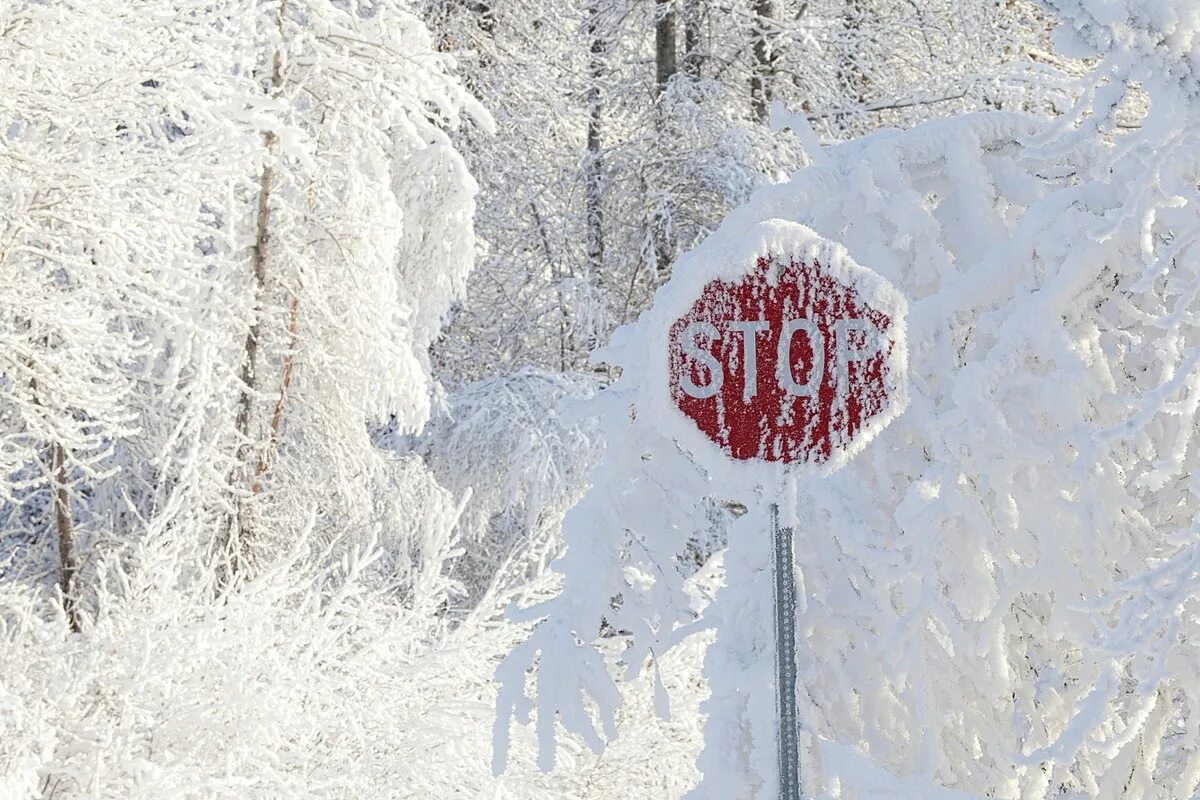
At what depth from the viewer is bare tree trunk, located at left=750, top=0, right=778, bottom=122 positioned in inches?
440

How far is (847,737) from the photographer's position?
3418 millimetres

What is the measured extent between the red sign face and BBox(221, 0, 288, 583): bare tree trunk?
5.11 m

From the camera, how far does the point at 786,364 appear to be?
239 cm

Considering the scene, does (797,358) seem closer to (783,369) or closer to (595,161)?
(783,369)

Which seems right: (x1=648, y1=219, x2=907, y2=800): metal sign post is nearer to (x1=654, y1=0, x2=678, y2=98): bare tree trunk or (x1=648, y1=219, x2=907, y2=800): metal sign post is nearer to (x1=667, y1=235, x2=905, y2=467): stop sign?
(x1=667, y1=235, x2=905, y2=467): stop sign

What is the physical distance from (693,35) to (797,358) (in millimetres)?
9483

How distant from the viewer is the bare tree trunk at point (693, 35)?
1132cm

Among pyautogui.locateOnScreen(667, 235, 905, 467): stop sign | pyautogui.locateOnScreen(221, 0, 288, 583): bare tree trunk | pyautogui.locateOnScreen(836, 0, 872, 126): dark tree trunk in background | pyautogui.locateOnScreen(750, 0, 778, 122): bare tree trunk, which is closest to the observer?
pyautogui.locateOnScreen(667, 235, 905, 467): stop sign

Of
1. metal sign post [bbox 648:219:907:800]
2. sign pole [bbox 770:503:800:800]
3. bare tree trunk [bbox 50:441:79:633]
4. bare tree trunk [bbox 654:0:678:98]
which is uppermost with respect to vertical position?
bare tree trunk [bbox 654:0:678:98]

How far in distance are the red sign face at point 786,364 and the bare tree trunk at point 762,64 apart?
29.2 feet

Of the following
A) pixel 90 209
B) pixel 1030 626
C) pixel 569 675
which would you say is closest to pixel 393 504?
pixel 90 209

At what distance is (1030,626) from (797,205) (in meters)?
1.14

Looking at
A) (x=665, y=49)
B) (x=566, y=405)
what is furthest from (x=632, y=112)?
(x=566, y=405)

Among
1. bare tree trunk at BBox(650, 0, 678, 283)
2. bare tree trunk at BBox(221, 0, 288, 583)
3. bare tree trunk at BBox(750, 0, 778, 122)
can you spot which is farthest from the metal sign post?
bare tree trunk at BBox(750, 0, 778, 122)
